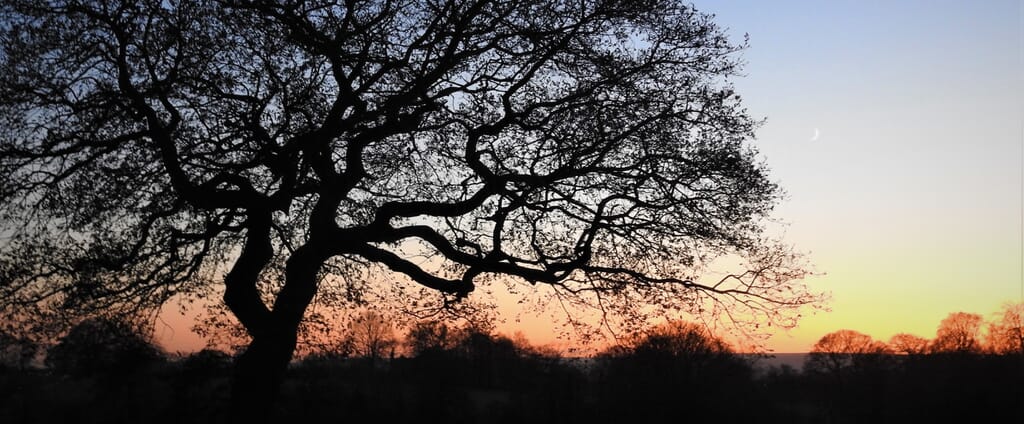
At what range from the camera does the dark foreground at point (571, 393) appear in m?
32.5

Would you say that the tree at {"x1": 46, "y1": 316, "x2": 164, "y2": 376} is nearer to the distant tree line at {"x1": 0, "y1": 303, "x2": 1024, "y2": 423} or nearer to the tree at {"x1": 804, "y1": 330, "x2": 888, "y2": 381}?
the distant tree line at {"x1": 0, "y1": 303, "x2": 1024, "y2": 423}

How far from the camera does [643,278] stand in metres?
14.1

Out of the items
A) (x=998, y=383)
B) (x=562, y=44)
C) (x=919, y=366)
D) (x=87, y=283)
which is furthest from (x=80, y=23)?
(x=919, y=366)

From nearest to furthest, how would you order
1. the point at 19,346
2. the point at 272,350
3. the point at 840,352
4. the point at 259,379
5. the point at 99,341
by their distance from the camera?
the point at 259,379 → the point at 272,350 → the point at 19,346 → the point at 99,341 → the point at 840,352

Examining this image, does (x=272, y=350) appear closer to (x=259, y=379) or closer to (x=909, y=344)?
(x=259, y=379)

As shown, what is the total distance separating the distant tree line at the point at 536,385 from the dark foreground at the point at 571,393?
8 centimetres

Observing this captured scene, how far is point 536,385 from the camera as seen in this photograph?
46938 millimetres

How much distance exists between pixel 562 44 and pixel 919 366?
5018cm

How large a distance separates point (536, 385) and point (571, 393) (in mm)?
2886

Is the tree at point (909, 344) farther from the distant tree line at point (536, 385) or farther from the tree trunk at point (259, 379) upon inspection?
the tree trunk at point (259, 379)

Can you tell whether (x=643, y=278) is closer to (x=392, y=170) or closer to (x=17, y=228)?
(x=392, y=170)

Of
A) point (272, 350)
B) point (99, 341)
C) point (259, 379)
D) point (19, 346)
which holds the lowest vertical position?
point (259, 379)

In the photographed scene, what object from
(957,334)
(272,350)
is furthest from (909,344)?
(272,350)

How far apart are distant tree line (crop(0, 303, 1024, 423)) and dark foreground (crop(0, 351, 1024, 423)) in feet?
0.25
